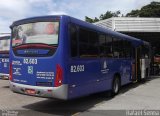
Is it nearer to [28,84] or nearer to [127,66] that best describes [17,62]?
[28,84]

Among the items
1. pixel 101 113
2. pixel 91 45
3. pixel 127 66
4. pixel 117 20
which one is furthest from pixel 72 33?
pixel 117 20

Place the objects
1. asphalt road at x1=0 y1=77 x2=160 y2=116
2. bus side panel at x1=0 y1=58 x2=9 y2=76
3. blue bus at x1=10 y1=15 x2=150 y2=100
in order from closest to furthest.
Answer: blue bus at x1=10 y1=15 x2=150 y2=100, asphalt road at x1=0 y1=77 x2=160 y2=116, bus side panel at x1=0 y1=58 x2=9 y2=76

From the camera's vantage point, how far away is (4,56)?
15.9 meters

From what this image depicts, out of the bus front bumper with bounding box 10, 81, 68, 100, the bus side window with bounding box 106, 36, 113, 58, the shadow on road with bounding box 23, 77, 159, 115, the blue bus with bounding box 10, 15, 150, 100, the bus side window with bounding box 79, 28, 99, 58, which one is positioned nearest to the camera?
the bus front bumper with bounding box 10, 81, 68, 100

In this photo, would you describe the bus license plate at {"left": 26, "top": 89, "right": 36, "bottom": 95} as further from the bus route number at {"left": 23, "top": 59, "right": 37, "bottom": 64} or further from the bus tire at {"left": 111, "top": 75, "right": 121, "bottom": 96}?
the bus tire at {"left": 111, "top": 75, "right": 121, "bottom": 96}

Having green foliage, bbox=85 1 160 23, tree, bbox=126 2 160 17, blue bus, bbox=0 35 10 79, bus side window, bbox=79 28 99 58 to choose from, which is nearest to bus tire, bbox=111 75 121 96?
bus side window, bbox=79 28 99 58

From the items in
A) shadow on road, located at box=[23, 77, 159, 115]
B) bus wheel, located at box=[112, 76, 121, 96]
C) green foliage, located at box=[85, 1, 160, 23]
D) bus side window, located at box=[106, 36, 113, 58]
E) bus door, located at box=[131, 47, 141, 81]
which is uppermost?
green foliage, located at box=[85, 1, 160, 23]

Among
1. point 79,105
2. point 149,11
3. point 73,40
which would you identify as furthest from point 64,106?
point 149,11

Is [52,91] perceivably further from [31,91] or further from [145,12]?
[145,12]

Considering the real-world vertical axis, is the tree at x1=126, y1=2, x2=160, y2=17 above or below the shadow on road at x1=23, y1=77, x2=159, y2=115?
above

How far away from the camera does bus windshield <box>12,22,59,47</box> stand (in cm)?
938

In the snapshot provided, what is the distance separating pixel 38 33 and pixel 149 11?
4985 cm

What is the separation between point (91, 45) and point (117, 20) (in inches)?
626

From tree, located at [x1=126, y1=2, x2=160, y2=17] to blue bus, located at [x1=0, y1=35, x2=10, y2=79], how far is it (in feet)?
143
